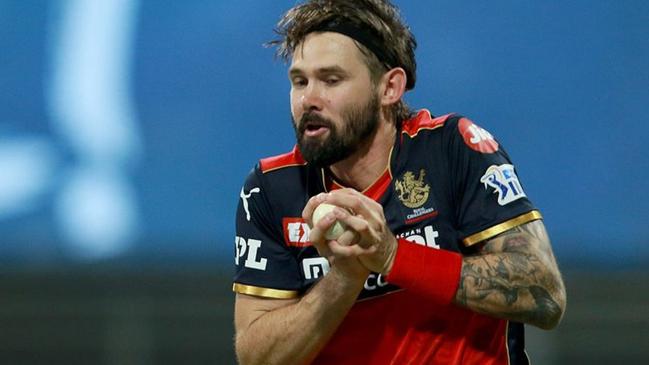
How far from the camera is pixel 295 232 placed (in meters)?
3.21

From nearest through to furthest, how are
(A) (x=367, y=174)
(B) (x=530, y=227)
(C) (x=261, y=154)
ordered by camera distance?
(B) (x=530, y=227) → (A) (x=367, y=174) → (C) (x=261, y=154)

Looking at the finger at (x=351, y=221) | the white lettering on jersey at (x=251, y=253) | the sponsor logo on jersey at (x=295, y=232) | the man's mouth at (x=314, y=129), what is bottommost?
the white lettering on jersey at (x=251, y=253)

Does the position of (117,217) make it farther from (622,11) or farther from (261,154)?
(622,11)

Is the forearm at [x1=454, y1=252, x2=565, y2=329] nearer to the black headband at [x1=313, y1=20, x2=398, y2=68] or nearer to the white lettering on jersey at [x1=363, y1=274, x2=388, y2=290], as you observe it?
the white lettering on jersey at [x1=363, y1=274, x2=388, y2=290]

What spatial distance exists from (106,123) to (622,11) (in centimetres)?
243

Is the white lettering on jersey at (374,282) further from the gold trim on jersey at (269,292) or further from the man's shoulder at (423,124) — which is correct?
the man's shoulder at (423,124)

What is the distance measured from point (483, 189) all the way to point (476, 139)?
0.16 metres

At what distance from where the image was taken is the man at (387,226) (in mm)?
2902

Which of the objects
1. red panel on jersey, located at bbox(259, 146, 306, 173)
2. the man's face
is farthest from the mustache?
red panel on jersey, located at bbox(259, 146, 306, 173)

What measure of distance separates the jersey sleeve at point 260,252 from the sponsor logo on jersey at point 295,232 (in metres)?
0.03

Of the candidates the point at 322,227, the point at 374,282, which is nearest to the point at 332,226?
the point at 322,227

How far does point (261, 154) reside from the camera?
526cm

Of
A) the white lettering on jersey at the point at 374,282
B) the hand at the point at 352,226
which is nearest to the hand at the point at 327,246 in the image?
the hand at the point at 352,226

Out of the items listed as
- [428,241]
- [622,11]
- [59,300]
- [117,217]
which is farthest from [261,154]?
[428,241]
